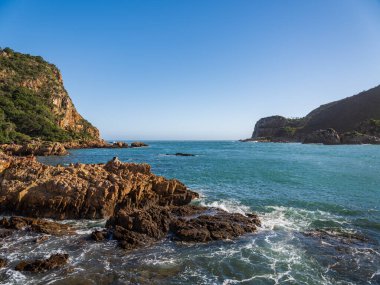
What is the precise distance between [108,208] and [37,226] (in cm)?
547

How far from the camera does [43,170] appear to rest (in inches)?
1059

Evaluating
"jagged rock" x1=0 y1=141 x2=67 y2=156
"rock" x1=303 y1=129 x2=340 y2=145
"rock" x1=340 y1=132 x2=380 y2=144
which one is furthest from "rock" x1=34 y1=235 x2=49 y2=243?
"rock" x1=340 y1=132 x2=380 y2=144

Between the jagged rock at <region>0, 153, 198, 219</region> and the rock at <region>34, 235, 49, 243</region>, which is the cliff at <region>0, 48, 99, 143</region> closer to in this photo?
the jagged rock at <region>0, 153, 198, 219</region>

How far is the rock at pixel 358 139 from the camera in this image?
156 meters

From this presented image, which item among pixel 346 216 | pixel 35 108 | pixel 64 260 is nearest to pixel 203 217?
pixel 64 260

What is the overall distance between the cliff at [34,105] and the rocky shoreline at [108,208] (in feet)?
239

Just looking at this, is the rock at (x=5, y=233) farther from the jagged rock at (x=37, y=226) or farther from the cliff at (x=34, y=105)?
the cliff at (x=34, y=105)

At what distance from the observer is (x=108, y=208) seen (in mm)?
24375

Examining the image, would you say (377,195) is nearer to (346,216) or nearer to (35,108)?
(346,216)

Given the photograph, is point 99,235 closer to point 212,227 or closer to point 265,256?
point 212,227

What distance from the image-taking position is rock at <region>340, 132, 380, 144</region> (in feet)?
511

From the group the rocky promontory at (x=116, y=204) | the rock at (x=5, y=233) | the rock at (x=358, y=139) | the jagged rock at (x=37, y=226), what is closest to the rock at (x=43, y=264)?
the rocky promontory at (x=116, y=204)

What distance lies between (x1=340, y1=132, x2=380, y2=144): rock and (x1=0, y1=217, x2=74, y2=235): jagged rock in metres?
170

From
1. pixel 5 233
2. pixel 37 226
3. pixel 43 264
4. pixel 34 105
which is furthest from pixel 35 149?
pixel 43 264
